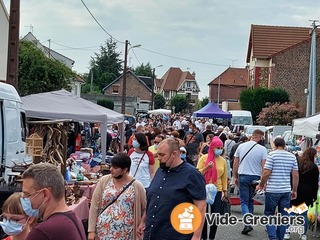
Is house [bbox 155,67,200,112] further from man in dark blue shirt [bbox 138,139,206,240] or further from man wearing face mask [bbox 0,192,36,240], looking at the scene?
man wearing face mask [bbox 0,192,36,240]

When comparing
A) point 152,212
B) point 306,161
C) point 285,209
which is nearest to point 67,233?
point 152,212

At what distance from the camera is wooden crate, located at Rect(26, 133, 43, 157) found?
11.4 meters

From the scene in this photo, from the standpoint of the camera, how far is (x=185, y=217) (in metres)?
5.55

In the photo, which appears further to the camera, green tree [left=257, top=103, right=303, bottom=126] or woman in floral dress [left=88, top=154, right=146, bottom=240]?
green tree [left=257, top=103, right=303, bottom=126]

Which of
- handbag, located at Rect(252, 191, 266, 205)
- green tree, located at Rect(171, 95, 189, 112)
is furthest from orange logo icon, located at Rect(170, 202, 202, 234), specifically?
green tree, located at Rect(171, 95, 189, 112)

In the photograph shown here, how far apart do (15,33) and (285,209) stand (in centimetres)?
875

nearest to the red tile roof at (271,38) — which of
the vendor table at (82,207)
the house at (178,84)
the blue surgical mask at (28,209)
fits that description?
the vendor table at (82,207)

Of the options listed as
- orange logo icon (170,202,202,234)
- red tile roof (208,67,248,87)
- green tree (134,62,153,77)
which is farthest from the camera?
green tree (134,62,153,77)

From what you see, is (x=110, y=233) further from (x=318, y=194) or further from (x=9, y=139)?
(x=318, y=194)

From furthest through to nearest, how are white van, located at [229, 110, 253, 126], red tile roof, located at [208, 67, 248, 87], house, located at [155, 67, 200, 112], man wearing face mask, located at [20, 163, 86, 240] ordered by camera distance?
house, located at [155, 67, 200, 112] < red tile roof, located at [208, 67, 248, 87] < white van, located at [229, 110, 253, 126] < man wearing face mask, located at [20, 163, 86, 240]

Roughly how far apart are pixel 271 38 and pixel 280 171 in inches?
2153

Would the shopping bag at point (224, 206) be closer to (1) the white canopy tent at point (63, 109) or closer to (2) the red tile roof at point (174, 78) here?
(1) the white canopy tent at point (63, 109)

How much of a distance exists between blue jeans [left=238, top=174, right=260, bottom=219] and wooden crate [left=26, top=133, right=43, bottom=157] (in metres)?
4.07

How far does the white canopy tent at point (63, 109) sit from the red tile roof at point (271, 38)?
45.1 metres
